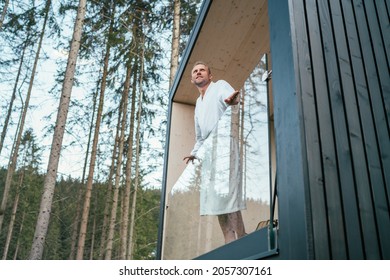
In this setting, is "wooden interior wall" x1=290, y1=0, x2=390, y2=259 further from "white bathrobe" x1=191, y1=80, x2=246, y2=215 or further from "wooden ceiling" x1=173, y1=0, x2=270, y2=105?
"wooden ceiling" x1=173, y1=0, x2=270, y2=105

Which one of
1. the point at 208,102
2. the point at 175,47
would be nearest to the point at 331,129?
the point at 208,102

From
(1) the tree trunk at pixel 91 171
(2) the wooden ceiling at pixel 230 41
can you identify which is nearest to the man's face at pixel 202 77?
(2) the wooden ceiling at pixel 230 41

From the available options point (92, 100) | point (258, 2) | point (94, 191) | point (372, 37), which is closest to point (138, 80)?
point (92, 100)

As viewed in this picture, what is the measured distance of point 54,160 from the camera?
7516 millimetres

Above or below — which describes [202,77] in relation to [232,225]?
above

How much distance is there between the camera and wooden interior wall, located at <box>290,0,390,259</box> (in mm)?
1605

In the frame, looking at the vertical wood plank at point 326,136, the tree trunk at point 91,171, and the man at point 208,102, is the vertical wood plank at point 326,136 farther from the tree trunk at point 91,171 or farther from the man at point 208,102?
the tree trunk at point 91,171

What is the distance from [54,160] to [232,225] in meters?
6.05

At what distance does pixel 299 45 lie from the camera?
1953 mm

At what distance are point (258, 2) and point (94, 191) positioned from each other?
679 inches

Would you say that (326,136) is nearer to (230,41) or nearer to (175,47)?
(230,41)

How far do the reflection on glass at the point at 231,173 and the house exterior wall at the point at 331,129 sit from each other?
0.28 meters

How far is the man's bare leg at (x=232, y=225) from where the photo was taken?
2387mm

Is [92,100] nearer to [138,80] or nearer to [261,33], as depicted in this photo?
[138,80]
